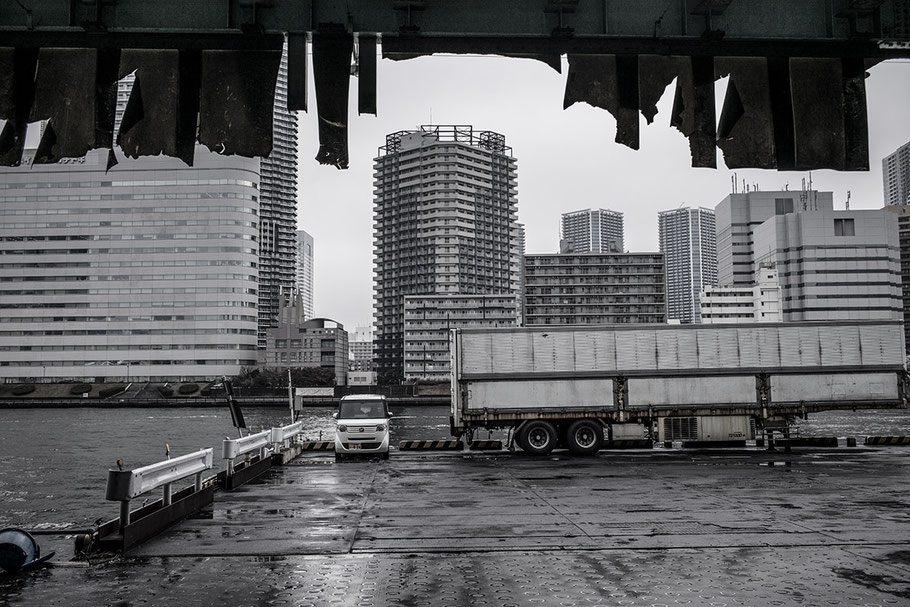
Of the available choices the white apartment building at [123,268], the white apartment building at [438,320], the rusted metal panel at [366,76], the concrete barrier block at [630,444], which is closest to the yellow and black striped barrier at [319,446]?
the concrete barrier block at [630,444]

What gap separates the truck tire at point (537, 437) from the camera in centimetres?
2905

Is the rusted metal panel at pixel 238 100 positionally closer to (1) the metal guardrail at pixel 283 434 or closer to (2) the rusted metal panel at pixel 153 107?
(2) the rusted metal panel at pixel 153 107

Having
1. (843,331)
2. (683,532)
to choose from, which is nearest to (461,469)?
(683,532)

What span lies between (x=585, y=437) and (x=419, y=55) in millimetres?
23638

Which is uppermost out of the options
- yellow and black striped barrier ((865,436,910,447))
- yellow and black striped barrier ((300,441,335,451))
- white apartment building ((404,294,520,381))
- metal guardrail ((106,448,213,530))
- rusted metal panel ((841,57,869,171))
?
white apartment building ((404,294,520,381))

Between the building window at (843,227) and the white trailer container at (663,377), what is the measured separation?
579 ft

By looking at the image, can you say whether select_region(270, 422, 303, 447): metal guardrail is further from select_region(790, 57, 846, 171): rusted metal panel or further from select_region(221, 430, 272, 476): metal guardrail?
select_region(790, 57, 846, 171): rusted metal panel

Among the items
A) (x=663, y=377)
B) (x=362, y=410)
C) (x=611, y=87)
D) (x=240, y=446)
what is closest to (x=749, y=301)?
(x=663, y=377)

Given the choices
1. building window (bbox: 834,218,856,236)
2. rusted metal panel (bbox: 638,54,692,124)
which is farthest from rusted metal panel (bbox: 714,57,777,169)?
building window (bbox: 834,218,856,236)

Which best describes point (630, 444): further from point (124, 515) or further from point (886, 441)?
point (124, 515)

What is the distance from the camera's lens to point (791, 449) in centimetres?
3083

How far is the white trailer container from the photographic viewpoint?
29172mm

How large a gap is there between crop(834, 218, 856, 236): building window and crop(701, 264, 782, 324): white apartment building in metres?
17.0

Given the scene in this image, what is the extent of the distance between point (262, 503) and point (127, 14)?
11690 mm
